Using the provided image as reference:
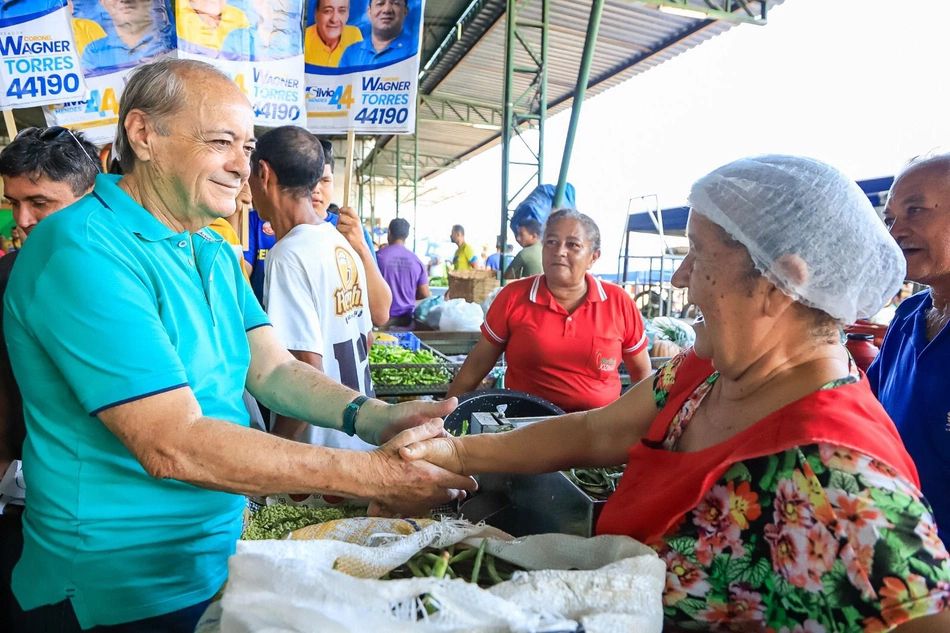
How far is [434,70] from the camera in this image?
46.8ft

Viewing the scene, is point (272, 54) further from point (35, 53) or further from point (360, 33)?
point (35, 53)

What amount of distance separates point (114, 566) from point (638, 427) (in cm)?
147

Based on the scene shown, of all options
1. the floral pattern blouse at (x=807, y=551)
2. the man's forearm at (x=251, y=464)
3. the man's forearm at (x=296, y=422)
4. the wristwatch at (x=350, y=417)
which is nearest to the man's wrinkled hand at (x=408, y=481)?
the man's forearm at (x=251, y=464)

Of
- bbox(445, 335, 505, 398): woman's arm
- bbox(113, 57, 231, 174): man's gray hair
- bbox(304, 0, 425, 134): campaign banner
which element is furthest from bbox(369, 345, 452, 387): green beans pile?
bbox(113, 57, 231, 174): man's gray hair

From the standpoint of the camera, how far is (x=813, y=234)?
4.44ft

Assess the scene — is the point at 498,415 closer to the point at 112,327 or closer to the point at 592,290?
the point at 112,327

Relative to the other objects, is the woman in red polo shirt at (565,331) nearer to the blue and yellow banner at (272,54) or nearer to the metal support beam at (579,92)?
the blue and yellow banner at (272,54)

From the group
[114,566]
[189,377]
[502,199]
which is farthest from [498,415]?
[502,199]

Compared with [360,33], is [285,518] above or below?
below

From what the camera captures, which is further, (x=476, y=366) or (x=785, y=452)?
(x=476, y=366)

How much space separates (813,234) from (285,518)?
164 centimetres

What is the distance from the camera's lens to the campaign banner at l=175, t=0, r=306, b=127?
4496 mm

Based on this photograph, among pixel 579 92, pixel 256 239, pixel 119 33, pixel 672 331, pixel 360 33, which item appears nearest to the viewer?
pixel 256 239

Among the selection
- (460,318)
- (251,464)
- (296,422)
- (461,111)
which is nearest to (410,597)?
(251,464)
